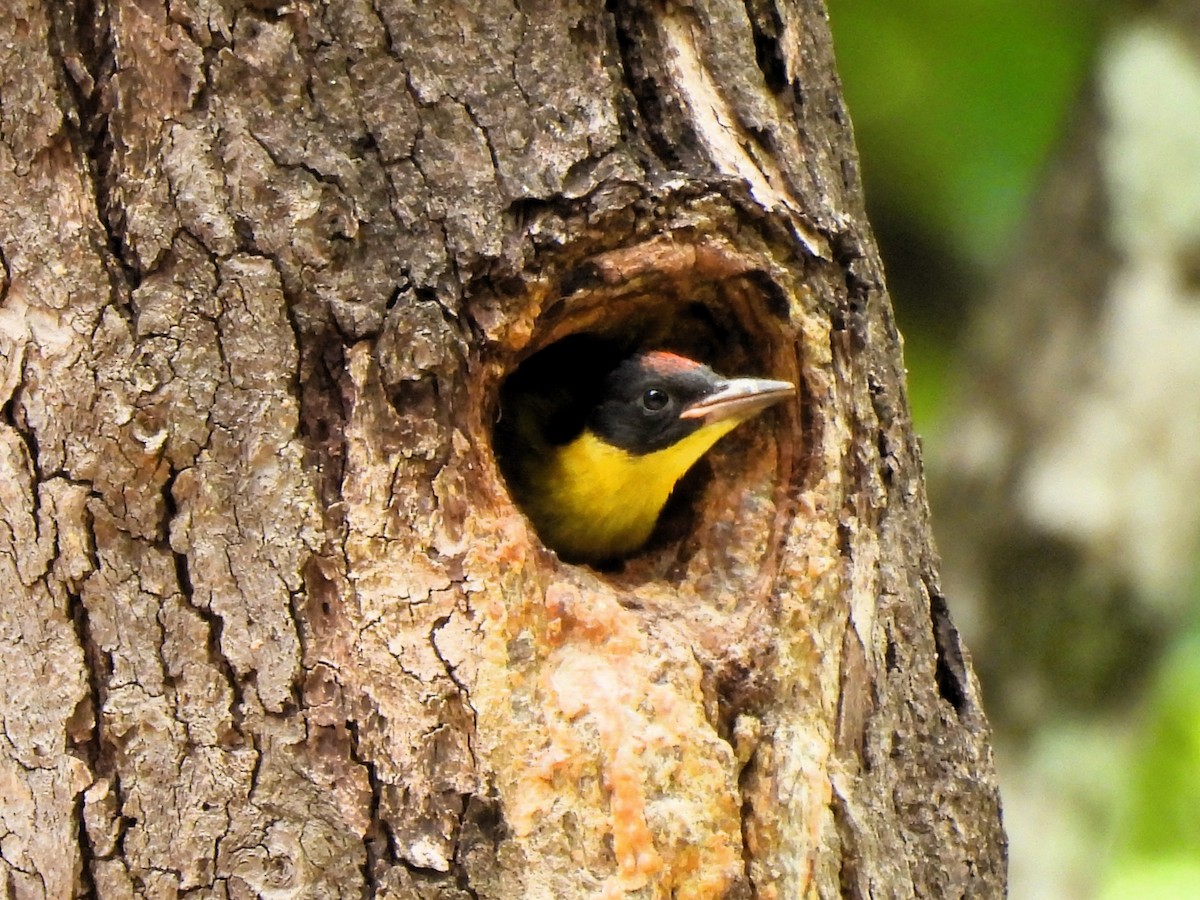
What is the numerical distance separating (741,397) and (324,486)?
33.6 inches

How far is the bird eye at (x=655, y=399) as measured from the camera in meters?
3.31

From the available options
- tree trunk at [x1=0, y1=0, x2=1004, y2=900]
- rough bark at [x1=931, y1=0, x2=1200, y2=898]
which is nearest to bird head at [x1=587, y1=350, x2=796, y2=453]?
tree trunk at [x1=0, y1=0, x2=1004, y2=900]

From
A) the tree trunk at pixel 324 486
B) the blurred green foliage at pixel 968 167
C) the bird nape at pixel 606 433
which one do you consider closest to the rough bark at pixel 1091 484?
the blurred green foliage at pixel 968 167

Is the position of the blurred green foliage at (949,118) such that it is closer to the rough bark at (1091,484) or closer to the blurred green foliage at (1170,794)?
the blurred green foliage at (1170,794)

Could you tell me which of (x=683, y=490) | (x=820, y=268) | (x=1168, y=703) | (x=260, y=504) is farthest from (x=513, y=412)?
(x=1168, y=703)

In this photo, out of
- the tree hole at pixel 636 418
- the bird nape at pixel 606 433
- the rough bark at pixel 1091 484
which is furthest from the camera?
the rough bark at pixel 1091 484

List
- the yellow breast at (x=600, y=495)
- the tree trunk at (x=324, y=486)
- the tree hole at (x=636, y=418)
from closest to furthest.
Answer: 1. the tree trunk at (x=324, y=486)
2. the tree hole at (x=636, y=418)
3. the yellow breast at (x=600, y=495)

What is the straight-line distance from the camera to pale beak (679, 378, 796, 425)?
8.92 feet

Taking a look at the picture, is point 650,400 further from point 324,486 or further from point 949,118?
point 949,118

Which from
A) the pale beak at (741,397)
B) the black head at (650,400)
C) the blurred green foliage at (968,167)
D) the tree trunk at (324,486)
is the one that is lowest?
the tree trunk at (324,486)

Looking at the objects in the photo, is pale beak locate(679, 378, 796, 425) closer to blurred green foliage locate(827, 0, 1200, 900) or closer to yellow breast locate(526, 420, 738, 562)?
yellow breast locate(526, 420, 738, 562)

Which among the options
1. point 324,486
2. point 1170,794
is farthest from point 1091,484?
point 324,486

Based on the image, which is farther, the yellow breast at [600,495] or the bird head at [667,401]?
the yellow breast at [600,495]

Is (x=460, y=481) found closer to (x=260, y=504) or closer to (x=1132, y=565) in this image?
(x=260, y=504)
